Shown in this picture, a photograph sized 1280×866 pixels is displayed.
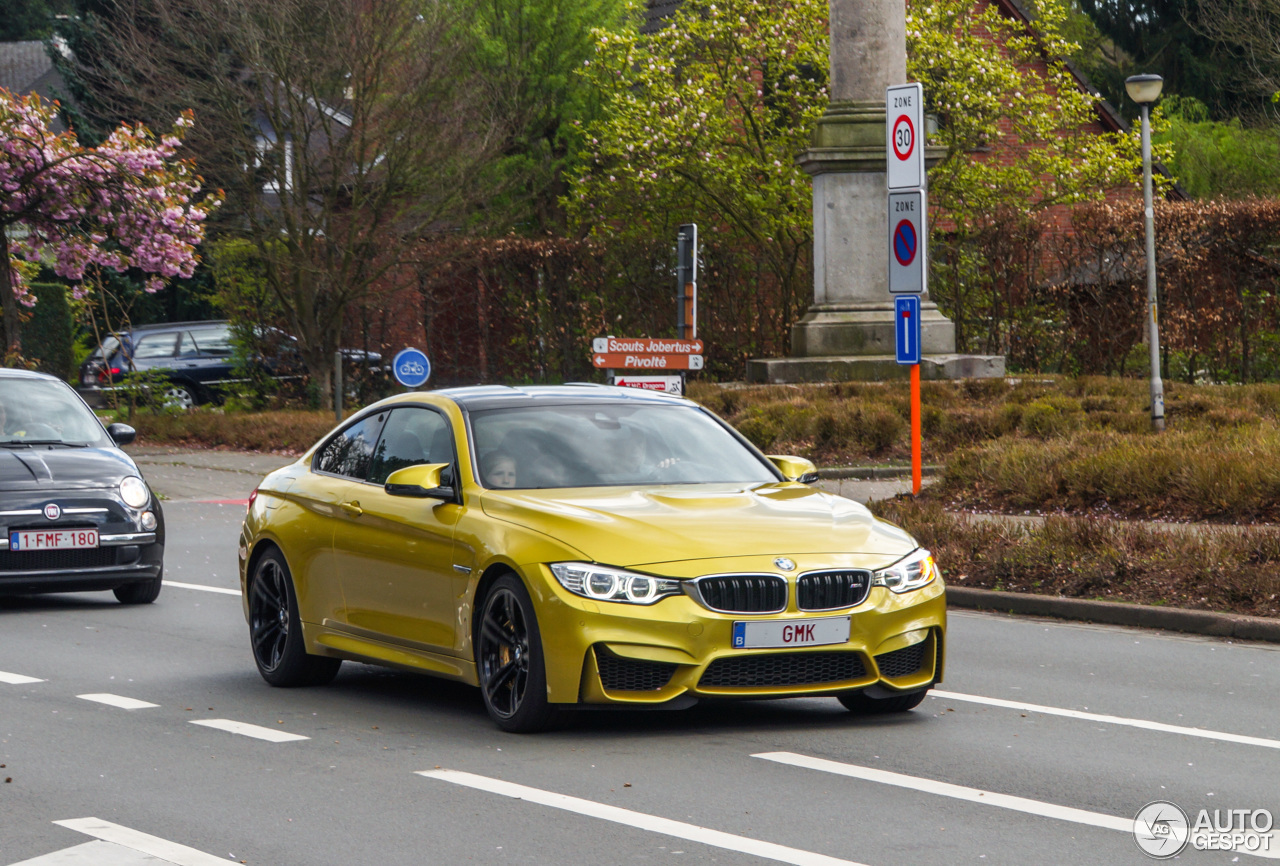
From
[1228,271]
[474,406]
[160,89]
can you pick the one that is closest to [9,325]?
[160,89]

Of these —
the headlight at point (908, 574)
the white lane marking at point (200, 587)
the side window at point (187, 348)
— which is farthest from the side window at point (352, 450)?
the side window at point (187, 348)

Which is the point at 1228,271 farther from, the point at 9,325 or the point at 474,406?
the point at 474,406

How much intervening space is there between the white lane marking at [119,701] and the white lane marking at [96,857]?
2.83 m

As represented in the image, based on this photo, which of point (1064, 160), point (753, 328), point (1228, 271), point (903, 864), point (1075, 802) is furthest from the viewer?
point (1064, 160)

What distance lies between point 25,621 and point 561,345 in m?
18.5

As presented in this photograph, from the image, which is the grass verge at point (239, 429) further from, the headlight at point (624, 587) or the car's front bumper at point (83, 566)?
the headlight at point (624, 587)

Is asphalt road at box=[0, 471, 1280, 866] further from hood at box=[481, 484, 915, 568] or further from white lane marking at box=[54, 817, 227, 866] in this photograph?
hood at box=[481, 484, 915, 568]

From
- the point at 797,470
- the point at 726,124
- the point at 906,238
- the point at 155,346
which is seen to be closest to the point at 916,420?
the point at 906,238

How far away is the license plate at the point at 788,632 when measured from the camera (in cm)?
729

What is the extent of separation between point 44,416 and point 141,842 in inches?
326

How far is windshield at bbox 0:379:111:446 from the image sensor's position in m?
13.4

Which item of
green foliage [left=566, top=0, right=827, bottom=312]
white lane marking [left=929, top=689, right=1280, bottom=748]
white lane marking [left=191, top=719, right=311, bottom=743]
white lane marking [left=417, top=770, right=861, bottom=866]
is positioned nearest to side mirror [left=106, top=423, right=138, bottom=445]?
white lane marking [left=191, top=719, right=311, bottom=743]

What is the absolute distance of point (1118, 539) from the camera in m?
12.4

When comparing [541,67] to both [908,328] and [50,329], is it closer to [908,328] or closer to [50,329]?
[50,329]
